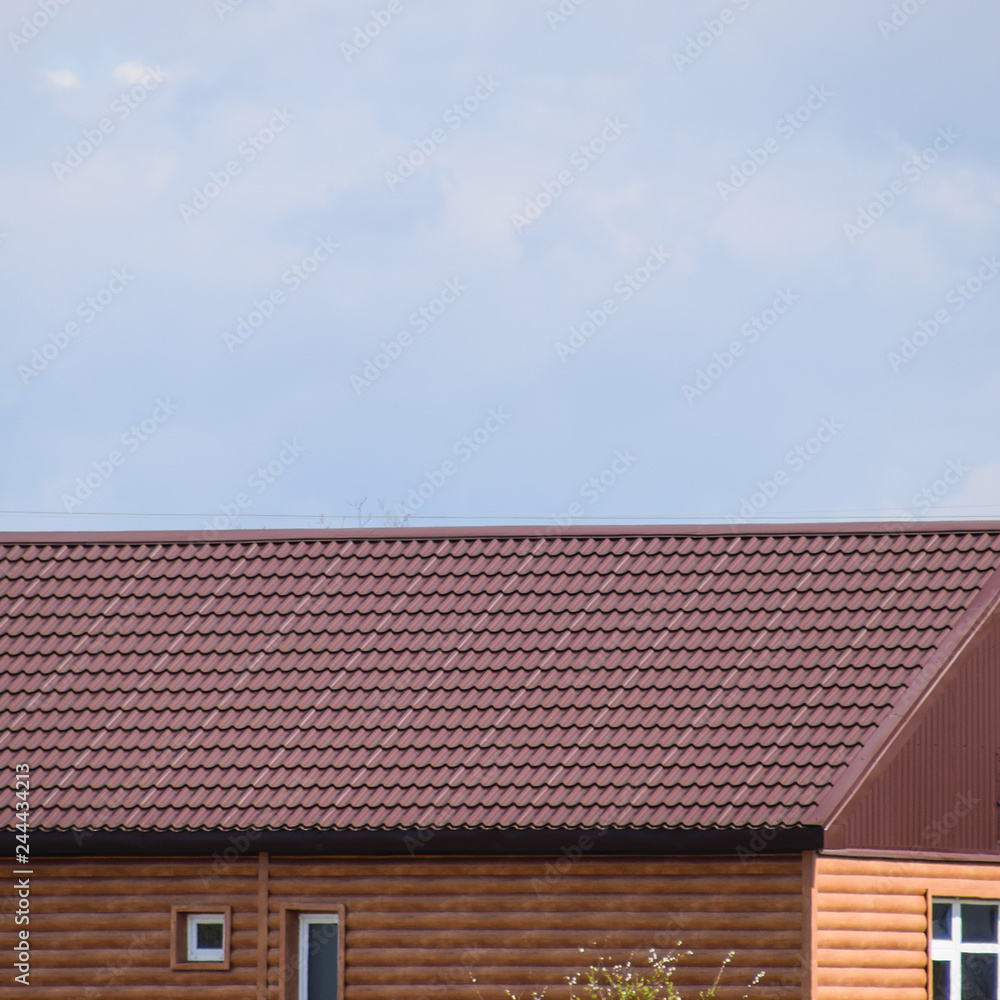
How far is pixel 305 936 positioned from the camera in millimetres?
19422

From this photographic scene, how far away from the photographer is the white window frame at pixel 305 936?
19312 millimetres

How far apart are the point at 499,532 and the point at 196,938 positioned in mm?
5770

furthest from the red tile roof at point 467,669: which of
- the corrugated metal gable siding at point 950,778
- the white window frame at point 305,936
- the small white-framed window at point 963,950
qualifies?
the small white-framed window at point 963,950

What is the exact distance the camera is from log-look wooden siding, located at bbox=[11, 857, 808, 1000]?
1814 cm

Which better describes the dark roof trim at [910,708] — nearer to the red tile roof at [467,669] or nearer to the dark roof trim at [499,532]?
the red tile roof at [467,669]

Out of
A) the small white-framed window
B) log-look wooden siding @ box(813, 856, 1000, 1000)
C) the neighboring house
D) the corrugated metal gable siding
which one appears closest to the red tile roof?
the neighboring house

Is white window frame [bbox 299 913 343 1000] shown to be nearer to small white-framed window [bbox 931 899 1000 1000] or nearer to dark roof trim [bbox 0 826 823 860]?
dark roof trim [bbox 0 826 823 860]

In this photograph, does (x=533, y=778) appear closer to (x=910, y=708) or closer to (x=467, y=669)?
(x=467, y=669)

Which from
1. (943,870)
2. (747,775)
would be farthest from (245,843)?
(943,870)

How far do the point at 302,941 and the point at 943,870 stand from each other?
20.5ft

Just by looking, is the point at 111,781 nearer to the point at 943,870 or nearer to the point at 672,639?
the point at 672,639

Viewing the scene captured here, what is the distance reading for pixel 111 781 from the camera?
19.8 metres

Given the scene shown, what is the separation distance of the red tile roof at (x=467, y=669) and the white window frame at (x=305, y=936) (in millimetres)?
1116

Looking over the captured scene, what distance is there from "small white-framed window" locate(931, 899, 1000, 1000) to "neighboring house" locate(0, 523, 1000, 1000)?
0.03 metres
